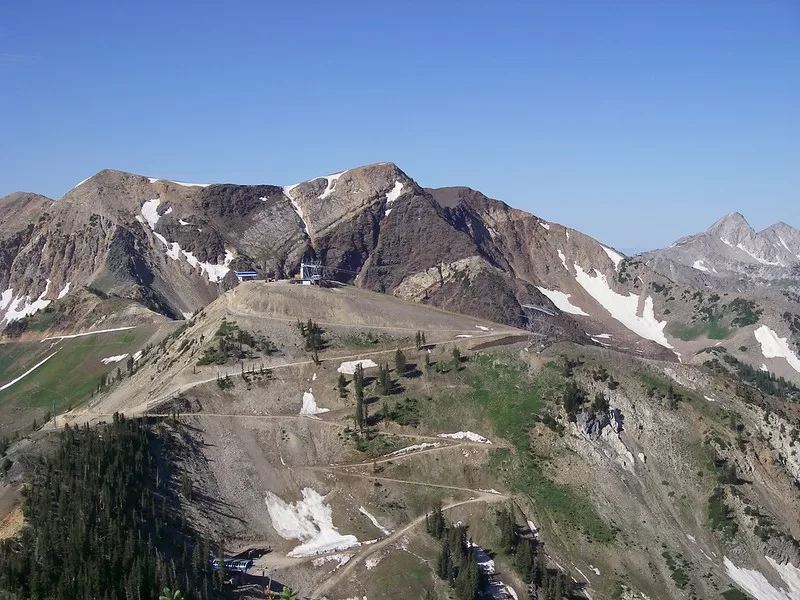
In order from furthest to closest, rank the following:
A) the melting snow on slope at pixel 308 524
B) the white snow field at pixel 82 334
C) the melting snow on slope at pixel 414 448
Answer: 1. the white snow field at pixel 82 334
2. the melting snow on slope at pixel 414 448
3. the melting snow on slope at pixel 308 524

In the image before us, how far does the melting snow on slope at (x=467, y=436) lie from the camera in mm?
115125

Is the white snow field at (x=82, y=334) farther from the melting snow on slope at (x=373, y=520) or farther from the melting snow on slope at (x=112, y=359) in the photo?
the melting snow on slope at (x=373, y=520)

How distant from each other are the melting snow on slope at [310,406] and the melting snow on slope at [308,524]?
55.1 ft

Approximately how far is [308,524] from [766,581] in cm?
5463

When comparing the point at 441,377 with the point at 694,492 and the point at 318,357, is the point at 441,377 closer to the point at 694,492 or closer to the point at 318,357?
the point at 318,357

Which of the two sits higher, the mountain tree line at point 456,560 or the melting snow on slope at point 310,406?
the melting snow on slope at point 310,406

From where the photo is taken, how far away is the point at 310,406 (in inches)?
4823

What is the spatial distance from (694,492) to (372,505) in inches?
1684

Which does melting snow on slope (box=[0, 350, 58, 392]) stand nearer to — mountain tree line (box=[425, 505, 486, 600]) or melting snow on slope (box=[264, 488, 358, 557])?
melting snow on slope (box=[264, 488, 358, 557])

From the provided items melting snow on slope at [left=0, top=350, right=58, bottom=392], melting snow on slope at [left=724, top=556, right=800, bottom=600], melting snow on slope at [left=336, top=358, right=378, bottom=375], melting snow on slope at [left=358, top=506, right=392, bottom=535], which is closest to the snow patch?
melting snow on slope at [left=358, top=506, right=392, bottom=535]

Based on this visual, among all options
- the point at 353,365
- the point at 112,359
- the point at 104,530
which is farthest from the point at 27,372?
the point at 104,530

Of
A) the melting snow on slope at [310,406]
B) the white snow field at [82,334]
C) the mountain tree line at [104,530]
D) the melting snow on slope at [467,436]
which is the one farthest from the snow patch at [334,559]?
the white snow field at [82,334]

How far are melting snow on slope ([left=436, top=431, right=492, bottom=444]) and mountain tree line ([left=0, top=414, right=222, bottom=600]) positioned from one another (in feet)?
118

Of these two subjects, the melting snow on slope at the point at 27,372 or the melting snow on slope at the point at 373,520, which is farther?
the melting snow on slope at the point at 27,372
